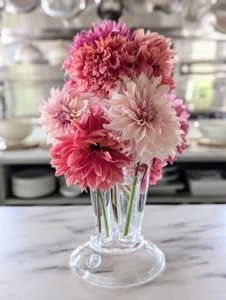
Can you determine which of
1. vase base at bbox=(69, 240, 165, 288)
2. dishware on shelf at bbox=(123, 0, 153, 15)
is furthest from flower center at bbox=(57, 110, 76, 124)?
dishware on shelf at bbox=(123, 0, 153, 15)

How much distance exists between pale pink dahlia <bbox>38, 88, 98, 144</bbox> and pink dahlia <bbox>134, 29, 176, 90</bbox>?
0.08m

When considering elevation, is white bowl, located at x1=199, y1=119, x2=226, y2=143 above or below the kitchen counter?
above

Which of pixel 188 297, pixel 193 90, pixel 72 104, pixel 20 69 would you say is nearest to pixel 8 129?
pixel 20 69

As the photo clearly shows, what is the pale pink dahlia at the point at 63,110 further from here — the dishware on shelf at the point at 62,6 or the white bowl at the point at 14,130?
the dishware on shelf at the point at 62,6

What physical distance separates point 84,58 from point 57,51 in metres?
1.66

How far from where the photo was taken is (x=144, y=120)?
419 mm

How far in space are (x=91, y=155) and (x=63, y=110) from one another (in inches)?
3.2

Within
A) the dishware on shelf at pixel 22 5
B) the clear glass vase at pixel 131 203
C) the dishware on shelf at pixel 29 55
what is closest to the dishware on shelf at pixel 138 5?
the dishware on shelf at pixel 22 5

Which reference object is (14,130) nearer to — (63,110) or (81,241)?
(81,241)

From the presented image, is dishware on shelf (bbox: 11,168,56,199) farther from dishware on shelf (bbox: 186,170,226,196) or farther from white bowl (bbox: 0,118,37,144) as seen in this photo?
dishware on shelf (bbox: 186,170,226,196)

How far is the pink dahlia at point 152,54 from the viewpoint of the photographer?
456mm

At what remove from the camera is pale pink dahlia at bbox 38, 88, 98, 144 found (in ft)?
1.49

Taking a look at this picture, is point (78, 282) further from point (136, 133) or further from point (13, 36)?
point (13, 36)

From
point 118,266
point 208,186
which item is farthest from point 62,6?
point 118,266
